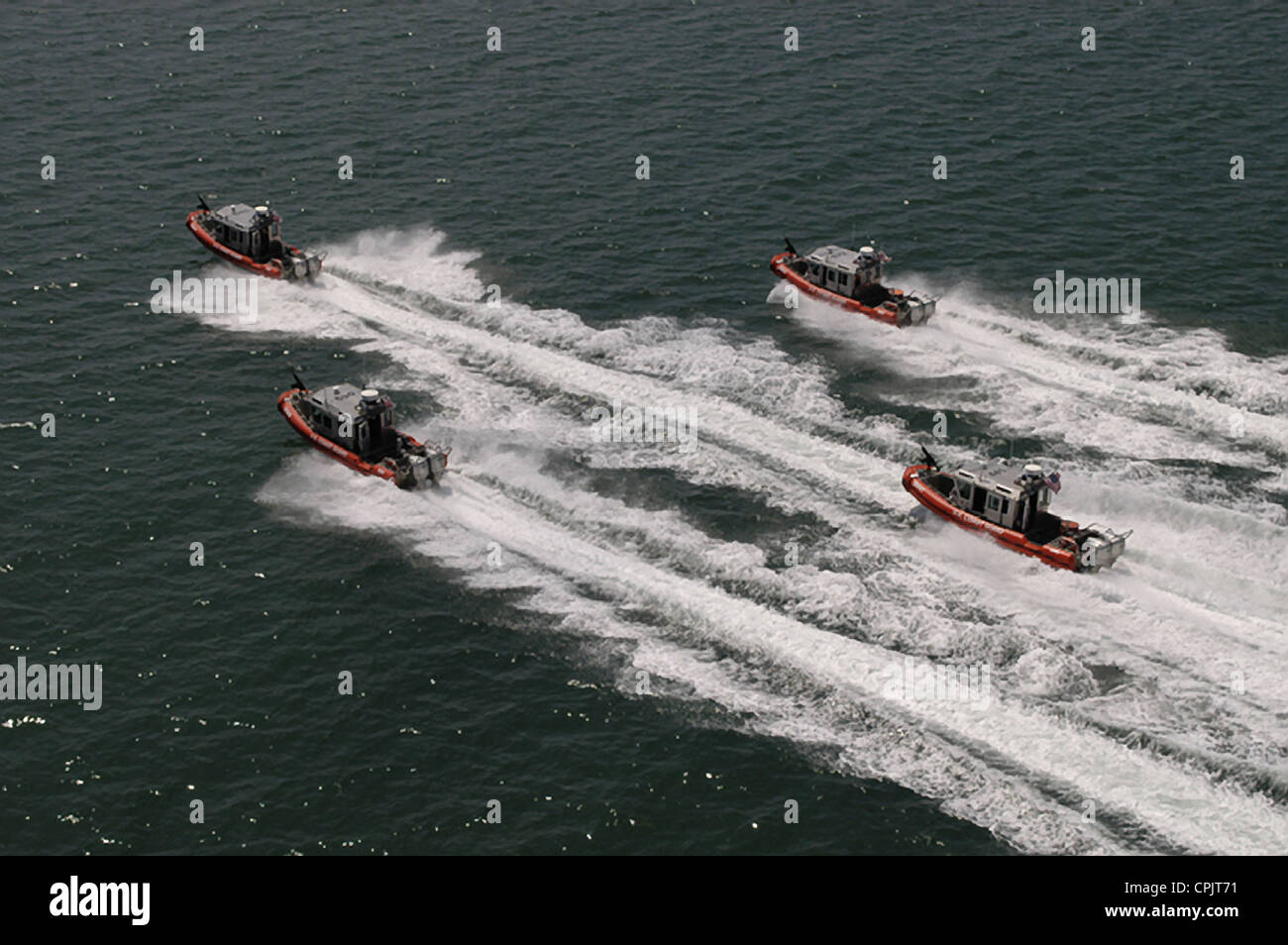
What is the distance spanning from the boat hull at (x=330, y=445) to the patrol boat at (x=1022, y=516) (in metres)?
31.6

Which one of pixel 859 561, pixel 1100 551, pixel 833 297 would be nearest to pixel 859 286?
pixel 833 297

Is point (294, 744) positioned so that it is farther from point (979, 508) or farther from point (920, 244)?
point (920, 244)

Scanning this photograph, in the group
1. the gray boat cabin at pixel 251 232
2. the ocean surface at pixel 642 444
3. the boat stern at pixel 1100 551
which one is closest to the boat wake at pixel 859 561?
the ocean surface at pixel 642 444

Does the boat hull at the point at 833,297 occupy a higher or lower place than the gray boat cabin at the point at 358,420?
higher

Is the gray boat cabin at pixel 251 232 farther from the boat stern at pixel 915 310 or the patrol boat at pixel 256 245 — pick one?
the boat stern at pixel 915 310

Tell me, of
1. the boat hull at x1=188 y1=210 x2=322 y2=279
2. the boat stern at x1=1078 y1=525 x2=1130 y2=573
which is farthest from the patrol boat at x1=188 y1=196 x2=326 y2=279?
the boat stern at x1=1078 y1=525 x2=1130 y2=573

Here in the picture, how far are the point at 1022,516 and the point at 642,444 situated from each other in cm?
2442

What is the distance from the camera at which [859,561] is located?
305 feet

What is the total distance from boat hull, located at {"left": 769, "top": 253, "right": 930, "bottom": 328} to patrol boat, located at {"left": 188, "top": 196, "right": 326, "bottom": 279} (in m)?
34.9

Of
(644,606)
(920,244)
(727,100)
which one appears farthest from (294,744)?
(727,100)

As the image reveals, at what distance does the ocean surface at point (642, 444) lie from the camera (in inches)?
3125

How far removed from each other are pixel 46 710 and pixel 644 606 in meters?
31.6

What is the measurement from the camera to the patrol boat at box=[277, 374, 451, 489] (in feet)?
330

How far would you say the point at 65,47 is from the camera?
6353 inches
